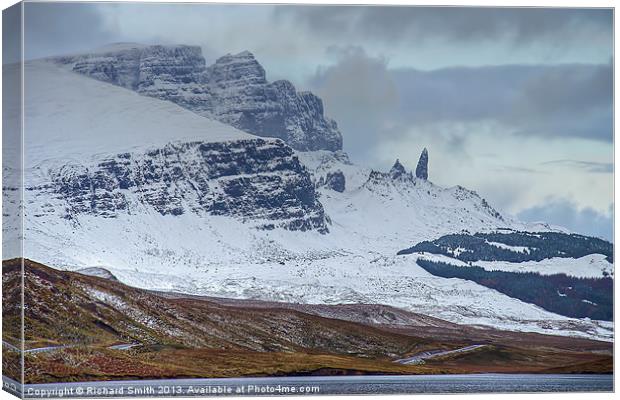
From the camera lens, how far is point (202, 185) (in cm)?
5672

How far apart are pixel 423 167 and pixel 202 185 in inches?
274

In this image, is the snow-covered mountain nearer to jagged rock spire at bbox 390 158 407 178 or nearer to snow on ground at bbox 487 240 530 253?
jagged rock spire at bbox 390 158 407 178

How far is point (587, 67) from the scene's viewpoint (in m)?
54.9

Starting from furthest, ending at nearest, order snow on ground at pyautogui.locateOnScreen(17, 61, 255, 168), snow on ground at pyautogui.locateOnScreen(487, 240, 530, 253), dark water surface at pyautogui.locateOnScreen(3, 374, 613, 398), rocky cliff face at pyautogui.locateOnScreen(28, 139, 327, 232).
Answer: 1. snow on ground at pyautogui.locateOnScreen(487, 240, 530, 253)
2. rocky cliff face at pyautogui.locateOnScreen(28, 139, 327, 232)
3. snow on ground at pyautogui.locateOnScreen(17, 61, 255, 168)
4. dark water surface at pyautogui.locateOnScreen(3, 374, 613, 398)

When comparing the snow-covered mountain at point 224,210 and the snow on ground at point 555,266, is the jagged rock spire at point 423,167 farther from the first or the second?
the snow on ground at point 555,266

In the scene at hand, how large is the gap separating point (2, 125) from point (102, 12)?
184 inches

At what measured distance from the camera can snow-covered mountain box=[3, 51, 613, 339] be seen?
173ft

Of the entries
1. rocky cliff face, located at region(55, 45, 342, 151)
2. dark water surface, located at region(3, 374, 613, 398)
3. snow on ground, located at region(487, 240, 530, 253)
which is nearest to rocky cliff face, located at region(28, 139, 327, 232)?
rocky cliff face, located at region(55, 45, 342, 151)

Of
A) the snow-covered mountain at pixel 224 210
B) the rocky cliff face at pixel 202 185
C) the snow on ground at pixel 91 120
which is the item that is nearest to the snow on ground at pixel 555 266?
the snow-covered mountain at pixel 224 210

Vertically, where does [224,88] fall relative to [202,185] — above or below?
above

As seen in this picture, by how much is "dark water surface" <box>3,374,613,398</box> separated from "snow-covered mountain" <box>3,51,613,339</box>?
8.84ft

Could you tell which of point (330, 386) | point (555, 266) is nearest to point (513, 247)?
point (555, 266)

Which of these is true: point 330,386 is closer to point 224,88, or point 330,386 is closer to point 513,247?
point 513,247

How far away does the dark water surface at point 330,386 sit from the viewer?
49.4 m
